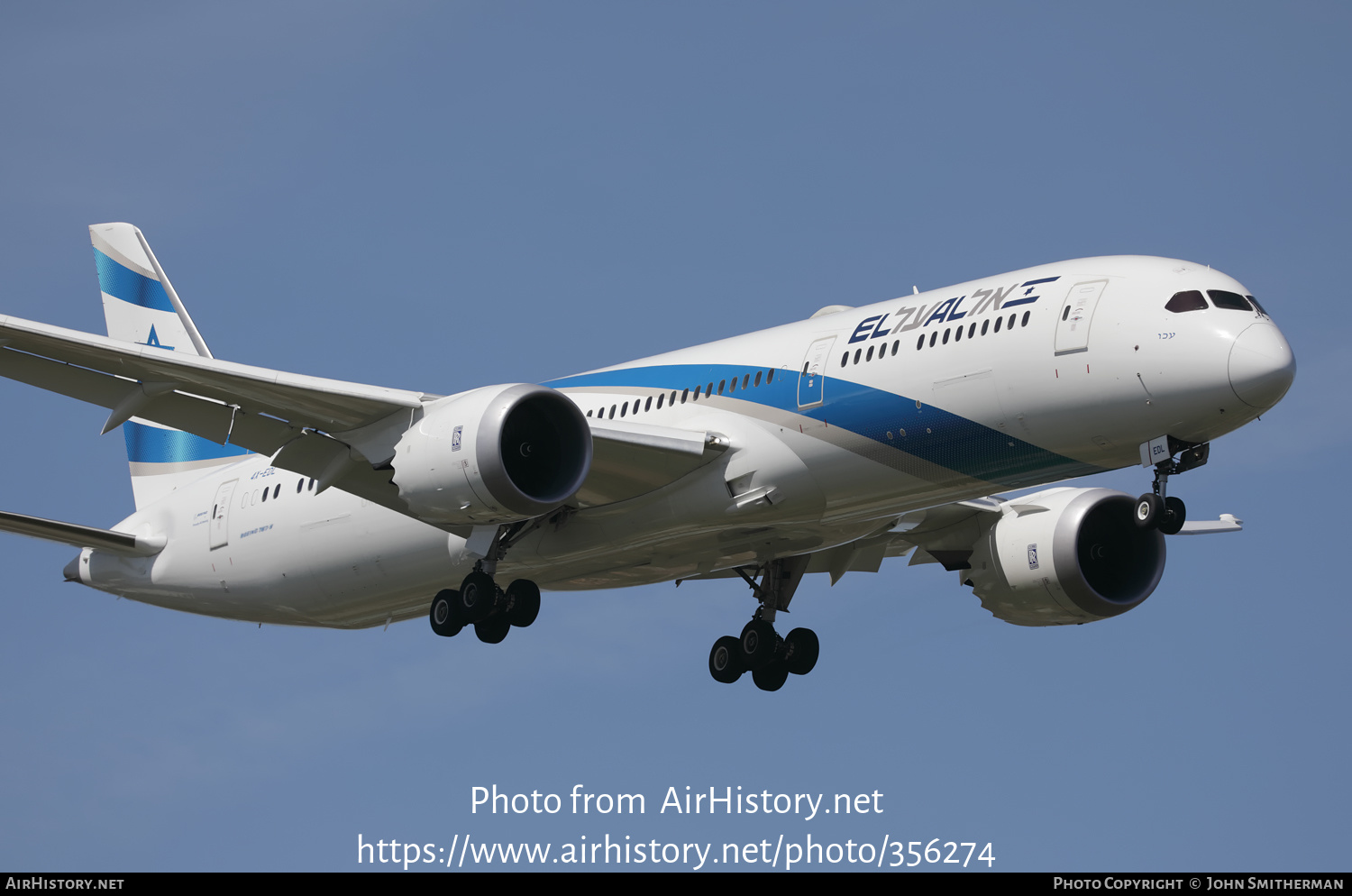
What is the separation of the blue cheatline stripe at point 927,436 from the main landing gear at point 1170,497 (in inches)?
37.0

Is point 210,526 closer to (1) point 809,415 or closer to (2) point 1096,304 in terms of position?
(1) point 809,415

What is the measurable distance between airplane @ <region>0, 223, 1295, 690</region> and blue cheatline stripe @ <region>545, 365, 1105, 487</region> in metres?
0.04

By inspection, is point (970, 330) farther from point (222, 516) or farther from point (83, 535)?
point (83, 535)

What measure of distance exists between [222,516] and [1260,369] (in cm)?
2011

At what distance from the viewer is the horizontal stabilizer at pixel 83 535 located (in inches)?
1197

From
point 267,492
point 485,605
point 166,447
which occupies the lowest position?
point 485,605

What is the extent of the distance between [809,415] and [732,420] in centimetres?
143

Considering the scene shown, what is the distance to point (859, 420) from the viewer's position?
1010 inches

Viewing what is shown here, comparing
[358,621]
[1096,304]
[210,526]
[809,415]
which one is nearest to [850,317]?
[809,415]

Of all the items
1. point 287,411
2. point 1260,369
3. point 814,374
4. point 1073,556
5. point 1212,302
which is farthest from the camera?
point 1073,556

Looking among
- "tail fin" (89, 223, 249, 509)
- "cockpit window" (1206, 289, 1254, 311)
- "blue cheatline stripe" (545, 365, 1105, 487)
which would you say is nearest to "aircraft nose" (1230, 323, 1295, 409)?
"cockpit window" (1206, 289, 1254, 311)

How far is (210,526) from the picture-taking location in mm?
34156

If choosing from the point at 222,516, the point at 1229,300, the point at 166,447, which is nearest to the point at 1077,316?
the point at 1229,300

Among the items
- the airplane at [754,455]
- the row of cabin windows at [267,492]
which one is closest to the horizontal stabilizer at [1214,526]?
the airplane at [754,455]
